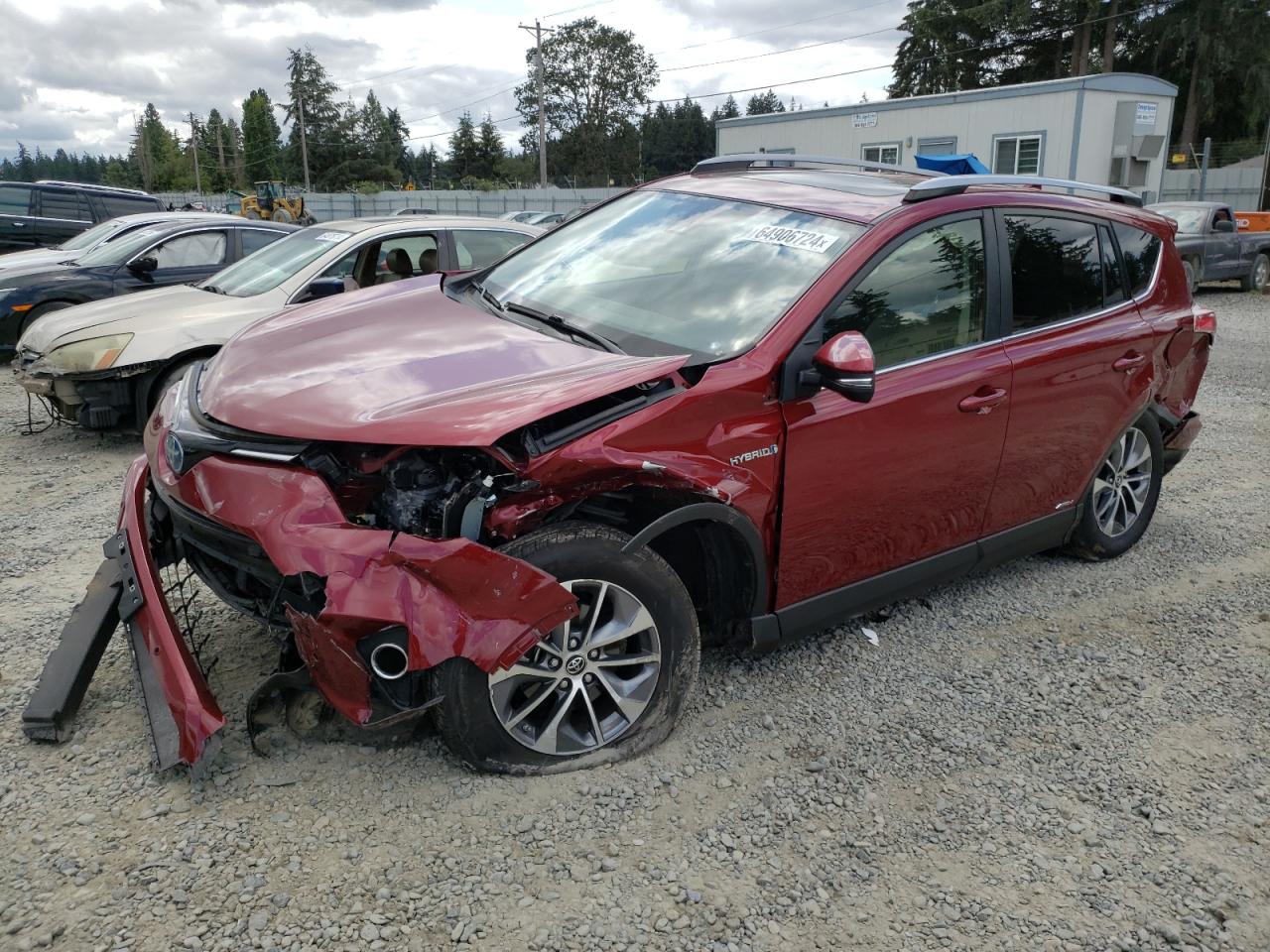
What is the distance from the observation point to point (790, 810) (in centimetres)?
287

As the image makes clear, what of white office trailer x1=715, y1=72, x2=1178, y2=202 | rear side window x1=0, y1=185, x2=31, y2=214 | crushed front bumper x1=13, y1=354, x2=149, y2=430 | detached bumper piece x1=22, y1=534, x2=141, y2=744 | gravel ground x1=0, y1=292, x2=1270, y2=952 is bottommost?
gravel ground x1=0, y1=292, x2=1270, y2=952

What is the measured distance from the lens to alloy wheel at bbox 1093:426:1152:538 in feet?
15.0

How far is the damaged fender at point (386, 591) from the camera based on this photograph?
8.32ft

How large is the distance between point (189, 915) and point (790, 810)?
1676 mm

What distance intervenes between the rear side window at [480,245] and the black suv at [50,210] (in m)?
8.11

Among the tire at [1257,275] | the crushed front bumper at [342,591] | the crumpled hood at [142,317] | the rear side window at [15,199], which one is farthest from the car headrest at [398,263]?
the tire at [1257,275]

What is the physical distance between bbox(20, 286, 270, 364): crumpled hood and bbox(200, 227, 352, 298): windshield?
8.4 inches

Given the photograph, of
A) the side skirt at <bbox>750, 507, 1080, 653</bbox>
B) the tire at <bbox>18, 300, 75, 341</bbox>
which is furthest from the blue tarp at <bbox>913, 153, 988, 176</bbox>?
the tire at <bbox>18, 300, 75, 341</bbox>

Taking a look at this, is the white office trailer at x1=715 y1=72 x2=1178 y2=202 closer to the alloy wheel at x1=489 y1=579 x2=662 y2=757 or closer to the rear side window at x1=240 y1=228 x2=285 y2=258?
the rear side window at x1=240 y1=228 x2=285 y2=258

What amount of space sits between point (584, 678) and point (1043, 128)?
23507 millimetres

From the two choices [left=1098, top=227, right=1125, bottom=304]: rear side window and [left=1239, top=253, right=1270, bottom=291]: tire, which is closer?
[left=1098, top=227, right=1125, bottom=304]: rear side window

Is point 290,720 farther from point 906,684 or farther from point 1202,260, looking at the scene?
point 1202,260

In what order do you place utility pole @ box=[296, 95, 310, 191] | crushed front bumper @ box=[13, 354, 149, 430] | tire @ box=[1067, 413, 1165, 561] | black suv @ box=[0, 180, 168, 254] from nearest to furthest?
tire @ box=[1067, 413, 1165, 561] → crushed front bumper @ box=[13, 354, 149, 430] → black suv @ box=[0, 180, 168, 254] → utility pole @ box=[296, 95, 310, 191]

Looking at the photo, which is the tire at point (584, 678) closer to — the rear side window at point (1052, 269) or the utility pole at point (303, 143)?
the rear side window at point (1052, 269)
